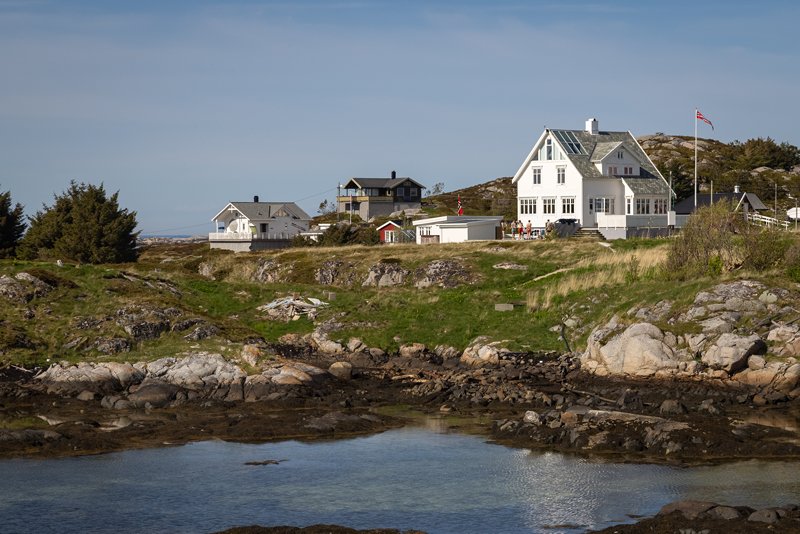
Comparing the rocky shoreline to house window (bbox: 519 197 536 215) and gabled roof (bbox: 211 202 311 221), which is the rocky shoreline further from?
gabled roof (bbox: 211 202 311 221)

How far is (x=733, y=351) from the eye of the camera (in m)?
40.0

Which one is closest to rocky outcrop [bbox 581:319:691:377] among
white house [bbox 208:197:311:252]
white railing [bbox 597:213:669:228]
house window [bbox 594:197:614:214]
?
white railing [bbox 597:213:669:228]

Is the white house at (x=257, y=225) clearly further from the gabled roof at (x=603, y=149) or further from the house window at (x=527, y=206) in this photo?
the gabled roof at (x=603, y=149)

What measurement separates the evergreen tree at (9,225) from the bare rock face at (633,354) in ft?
182

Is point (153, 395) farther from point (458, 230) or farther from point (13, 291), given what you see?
point (458, 230)

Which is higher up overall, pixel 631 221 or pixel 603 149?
pixel 603 149

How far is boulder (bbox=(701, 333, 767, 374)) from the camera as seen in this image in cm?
3988

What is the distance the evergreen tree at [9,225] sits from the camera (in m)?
82.2

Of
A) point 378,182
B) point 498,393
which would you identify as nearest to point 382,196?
point 378,182

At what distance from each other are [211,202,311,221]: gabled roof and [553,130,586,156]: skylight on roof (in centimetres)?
4299

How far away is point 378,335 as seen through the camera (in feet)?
168

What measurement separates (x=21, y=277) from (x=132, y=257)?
3490 centimetres

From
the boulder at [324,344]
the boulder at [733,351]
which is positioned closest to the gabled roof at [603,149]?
the boulder at [324,344]

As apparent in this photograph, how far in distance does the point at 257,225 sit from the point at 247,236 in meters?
5.36
